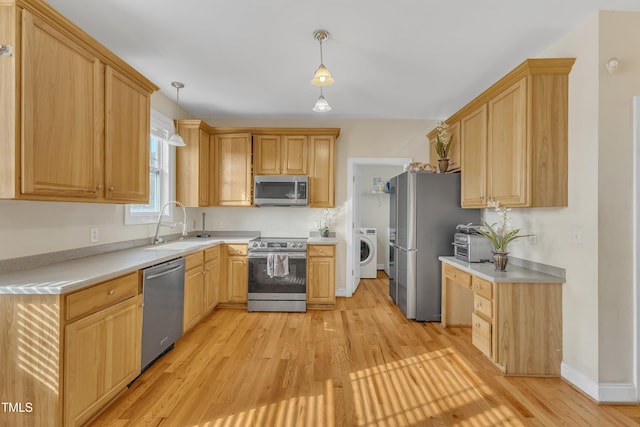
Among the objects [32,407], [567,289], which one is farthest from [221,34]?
[567,289]

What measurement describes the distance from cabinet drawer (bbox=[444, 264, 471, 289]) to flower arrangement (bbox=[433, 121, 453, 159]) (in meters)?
1.36

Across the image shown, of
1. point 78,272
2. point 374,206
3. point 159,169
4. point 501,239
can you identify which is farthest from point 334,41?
point 374,206

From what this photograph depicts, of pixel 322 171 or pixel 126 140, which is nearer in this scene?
pixel 126 140

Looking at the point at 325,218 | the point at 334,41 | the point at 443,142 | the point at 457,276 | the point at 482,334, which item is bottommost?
the point at 482,334

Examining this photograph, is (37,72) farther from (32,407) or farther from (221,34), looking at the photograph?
(32,407)

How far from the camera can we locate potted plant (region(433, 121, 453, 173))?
12.6ft

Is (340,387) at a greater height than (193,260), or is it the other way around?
(193,260)

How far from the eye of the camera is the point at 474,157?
Result: 329 centimetres

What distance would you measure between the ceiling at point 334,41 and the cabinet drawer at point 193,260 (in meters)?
1.86

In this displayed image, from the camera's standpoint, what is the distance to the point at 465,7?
216 cm

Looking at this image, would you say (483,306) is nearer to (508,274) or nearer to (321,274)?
(508,274)

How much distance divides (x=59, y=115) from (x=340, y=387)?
251 cm

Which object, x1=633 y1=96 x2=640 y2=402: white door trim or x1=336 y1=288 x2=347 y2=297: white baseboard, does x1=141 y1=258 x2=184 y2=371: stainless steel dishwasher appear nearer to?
x1=336 y1=288 x2=347 y2=297: white baseboard

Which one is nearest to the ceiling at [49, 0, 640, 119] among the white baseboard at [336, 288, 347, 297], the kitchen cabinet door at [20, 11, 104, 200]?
the kitchen cabinet door at [20, 11, 104, 200]
